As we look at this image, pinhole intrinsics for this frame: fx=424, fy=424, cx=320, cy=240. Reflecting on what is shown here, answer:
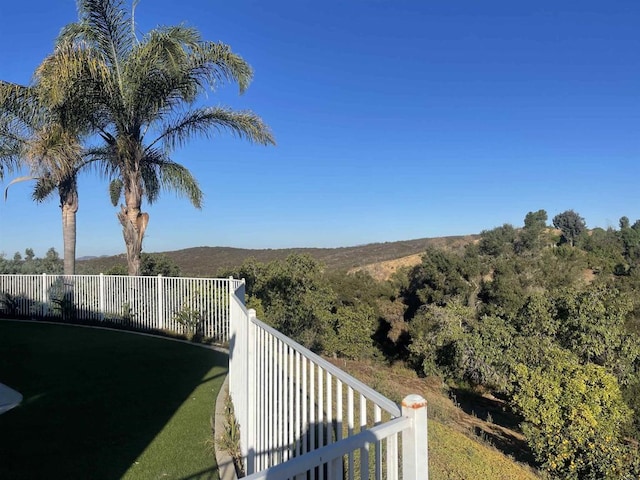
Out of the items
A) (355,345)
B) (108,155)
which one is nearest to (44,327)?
(108,155)

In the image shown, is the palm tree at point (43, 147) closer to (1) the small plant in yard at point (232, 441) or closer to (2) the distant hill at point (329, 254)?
(1) the small plant in yard at point (232, 441)

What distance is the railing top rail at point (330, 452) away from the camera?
1.26 m

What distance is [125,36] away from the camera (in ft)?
32.2

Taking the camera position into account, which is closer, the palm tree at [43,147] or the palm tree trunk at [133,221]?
the palm tree at [43,147]

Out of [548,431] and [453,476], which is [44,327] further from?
[548,431]

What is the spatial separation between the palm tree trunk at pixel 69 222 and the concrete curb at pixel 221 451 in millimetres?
10441

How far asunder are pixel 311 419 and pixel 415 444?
2.31ft

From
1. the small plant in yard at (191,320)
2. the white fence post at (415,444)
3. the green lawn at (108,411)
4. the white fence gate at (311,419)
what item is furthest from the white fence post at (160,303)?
the white fence post at (415,444)

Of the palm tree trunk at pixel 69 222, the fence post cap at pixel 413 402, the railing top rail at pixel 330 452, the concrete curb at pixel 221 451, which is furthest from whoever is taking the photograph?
the palm tree trunk at pixel 69 222

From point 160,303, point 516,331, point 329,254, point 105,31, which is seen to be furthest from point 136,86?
point 329,254

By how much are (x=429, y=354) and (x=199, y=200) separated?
41.6 ft

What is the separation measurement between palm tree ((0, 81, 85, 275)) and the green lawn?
5054mm

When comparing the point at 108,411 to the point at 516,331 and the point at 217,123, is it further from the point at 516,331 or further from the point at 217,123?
the point at 516,331

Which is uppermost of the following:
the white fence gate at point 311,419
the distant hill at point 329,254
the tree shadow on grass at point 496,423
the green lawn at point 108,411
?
the distant hill at point 329,254
